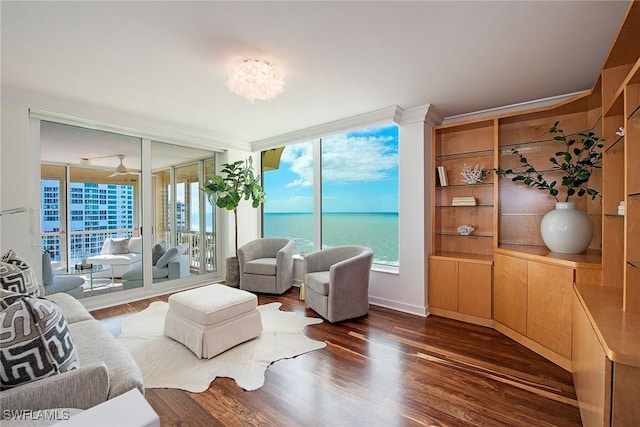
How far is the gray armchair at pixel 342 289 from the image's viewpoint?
3156mm

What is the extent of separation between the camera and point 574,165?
2865mm

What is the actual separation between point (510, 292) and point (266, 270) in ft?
9.80

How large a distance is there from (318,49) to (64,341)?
7.47 ft

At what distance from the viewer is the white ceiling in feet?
5.75

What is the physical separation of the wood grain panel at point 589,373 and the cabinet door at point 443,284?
121 cm

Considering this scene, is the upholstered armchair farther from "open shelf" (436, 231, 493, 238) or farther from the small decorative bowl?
the small decorative bowl

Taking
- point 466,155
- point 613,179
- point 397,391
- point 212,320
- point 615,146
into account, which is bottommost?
point 397,391

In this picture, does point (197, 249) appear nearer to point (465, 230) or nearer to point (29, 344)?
point (29, 344)

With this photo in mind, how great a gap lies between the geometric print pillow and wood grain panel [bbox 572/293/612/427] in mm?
2360

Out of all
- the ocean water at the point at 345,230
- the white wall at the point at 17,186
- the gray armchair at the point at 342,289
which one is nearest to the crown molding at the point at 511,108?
the ocean water at the point at 345,230

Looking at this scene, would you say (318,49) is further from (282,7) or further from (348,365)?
(348,365)

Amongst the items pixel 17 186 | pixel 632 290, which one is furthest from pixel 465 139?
pixel 17 186

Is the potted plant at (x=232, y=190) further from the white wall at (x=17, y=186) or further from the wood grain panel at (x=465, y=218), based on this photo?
the wood grain panel at (x=465, y=218)

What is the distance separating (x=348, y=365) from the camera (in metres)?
2.33
